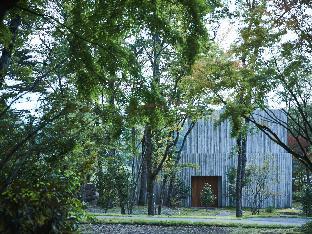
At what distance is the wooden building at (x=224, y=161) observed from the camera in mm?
26750

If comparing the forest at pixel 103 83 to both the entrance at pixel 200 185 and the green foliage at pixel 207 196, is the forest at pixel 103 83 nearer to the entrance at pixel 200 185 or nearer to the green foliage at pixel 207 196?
the green foliage at pixel 207 196

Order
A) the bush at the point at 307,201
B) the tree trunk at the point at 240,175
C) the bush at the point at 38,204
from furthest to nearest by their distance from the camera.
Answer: the bush at the point at 307,201 < the tree trunk at the point at 240,175 < the bush at the point at 38,204

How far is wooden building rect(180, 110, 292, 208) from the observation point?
2675 centimetres

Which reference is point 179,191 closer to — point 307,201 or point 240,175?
point 307,201

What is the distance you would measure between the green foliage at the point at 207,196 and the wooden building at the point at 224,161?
1189 millimetres

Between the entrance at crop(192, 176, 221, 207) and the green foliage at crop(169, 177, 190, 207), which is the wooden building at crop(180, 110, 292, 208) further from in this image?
the green foliage at crop(169, 177, 190, 207)

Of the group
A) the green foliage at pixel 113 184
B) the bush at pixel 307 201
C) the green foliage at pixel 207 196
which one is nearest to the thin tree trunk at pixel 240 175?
the bush at pixel 307 201

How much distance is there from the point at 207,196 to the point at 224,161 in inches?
119

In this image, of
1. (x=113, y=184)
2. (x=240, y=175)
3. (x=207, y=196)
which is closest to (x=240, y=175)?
(x=240, y=175)

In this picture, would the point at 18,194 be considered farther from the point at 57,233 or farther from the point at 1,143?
the point at 1,143

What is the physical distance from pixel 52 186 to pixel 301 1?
7.04m

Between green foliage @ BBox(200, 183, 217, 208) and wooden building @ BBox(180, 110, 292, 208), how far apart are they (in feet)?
3.90

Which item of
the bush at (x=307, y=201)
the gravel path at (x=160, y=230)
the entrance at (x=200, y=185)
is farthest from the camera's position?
the entrance at (x=200, y=185)

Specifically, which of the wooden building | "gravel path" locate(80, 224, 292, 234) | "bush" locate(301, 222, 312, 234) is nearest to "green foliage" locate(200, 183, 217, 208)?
the wooden building
